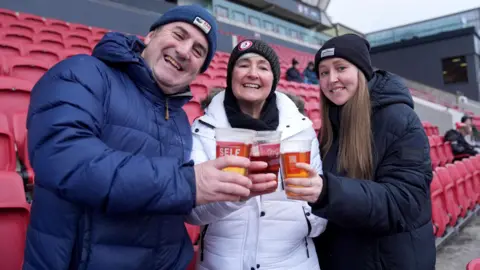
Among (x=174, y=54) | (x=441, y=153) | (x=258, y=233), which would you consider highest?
(x=174, y=54)

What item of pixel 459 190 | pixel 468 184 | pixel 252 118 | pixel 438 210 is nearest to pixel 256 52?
pixel 252 118

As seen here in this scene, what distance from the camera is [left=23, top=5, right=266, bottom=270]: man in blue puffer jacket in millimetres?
730

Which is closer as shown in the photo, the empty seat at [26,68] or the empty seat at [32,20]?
the empty seat at [26,68]

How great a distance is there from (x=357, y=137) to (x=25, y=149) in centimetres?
210

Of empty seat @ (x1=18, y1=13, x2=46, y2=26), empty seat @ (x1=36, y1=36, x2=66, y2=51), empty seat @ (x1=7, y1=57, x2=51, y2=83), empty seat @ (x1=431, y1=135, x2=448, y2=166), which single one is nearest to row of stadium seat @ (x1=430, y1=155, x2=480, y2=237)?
empty seat @ (x1=431, y1=135, x2=448, y2=166)

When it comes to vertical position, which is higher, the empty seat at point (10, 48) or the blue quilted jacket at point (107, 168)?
the empty seat at point (10, 48)

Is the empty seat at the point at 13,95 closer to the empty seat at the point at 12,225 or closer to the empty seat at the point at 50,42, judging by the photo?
the empty seat at the point at 12,225

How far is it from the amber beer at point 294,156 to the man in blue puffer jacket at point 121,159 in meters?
0.22

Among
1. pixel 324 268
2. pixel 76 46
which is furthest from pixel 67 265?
pixel 76 46

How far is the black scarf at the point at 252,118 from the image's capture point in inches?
58.6

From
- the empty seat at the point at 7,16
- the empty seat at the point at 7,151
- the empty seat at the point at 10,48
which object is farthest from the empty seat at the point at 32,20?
the empty seat at the point at 7,151

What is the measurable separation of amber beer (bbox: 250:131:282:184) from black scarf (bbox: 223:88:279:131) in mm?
519

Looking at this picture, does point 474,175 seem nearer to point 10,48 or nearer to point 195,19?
point 195,19

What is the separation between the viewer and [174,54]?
3.88 ft
